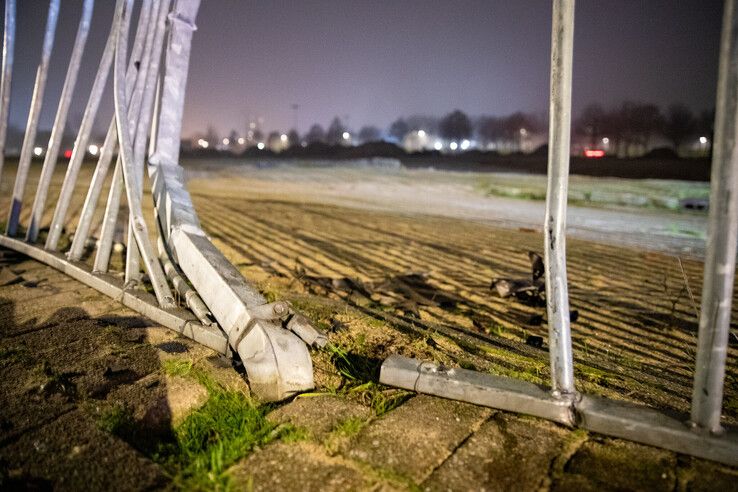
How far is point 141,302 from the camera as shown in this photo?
300 centimetres

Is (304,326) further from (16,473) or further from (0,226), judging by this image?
(0,226)

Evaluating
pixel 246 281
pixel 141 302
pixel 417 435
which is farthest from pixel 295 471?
pixel 141 302

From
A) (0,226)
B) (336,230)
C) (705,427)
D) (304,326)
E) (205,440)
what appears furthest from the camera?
(336,230)

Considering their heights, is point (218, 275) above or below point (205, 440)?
above

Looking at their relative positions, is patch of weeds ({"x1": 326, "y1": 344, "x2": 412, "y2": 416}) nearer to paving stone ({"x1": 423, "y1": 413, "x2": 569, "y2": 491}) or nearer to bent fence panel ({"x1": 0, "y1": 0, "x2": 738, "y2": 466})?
bent fence panel ({"x1": 0, "y1": 0, "x2": 738, "y2": 466})

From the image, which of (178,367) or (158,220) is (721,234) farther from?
(158,220)

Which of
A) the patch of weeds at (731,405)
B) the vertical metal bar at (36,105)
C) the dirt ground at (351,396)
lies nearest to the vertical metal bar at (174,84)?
the dirt ground at (351,396)

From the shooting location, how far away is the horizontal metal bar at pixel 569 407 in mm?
1619

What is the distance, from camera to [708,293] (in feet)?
5.03

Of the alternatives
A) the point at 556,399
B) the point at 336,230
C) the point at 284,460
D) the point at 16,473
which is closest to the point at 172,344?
the point at 16,473

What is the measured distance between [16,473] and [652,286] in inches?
272

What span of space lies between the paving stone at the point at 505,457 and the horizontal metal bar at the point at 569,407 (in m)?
0.08

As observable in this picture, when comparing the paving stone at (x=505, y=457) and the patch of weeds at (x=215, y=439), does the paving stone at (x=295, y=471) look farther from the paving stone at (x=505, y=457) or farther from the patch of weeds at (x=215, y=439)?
the paving stone at (x=505, y=457)

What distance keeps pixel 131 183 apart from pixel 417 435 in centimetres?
276
